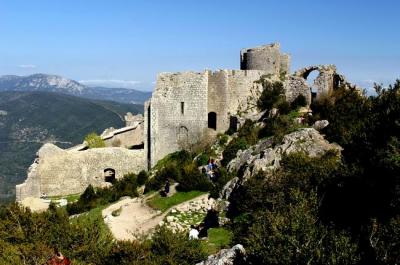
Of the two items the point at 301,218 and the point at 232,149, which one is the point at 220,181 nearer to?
the point at 232,149

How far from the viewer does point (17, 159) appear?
121 m

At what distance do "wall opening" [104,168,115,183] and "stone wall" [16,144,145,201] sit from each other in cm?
29

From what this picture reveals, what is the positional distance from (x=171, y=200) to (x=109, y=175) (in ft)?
31.3

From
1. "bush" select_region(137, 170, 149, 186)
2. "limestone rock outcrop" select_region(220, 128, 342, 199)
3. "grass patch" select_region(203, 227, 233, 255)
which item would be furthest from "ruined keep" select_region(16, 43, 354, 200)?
"grass patch" select_region(203, 227, 233, 255)

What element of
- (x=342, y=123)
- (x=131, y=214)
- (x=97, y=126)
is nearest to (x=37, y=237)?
(x=131, y=214)

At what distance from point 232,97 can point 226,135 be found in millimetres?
2573

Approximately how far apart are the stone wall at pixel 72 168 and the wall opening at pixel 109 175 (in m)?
0.29

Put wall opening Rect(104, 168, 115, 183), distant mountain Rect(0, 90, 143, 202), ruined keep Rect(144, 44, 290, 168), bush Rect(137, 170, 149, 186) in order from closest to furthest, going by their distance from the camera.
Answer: bush Rect(137, 170, 149, 186) → ruined keep Rect(144, 44, 290, 168) → wall opening Rect(104, 168, 115, 183) → distant mountain Rect(0, 90, 143, 202)

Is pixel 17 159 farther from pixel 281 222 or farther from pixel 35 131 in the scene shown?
pixel 281 222

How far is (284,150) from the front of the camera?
883 inches

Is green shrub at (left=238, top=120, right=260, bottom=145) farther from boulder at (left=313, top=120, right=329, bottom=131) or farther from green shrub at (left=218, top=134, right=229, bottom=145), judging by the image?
boulder at (left=313, top=120, right=329, bottom=131)

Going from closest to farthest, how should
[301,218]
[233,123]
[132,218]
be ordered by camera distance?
[301,218], [132,218], [233,123]

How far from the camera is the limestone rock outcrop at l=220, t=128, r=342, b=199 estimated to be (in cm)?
2147

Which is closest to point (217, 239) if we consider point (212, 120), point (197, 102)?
point (197, 102)
